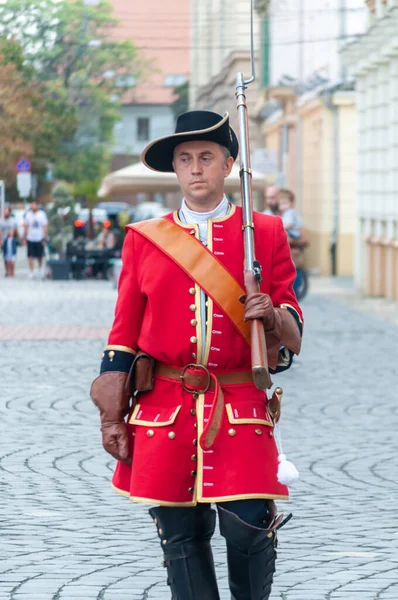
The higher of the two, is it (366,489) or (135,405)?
(135,405)

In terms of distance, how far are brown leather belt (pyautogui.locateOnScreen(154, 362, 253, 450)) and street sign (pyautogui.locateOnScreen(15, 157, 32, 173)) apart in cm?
2247

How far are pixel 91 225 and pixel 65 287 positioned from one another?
8248 mm

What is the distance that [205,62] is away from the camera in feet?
194

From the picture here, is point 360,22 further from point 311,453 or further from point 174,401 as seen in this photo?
point 174,401

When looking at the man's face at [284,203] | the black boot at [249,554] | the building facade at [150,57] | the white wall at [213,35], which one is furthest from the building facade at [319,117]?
the black boot at [249,554]

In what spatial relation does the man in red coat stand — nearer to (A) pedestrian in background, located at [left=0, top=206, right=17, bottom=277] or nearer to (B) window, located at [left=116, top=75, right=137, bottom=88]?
(A) pedestrian in background, located at [left=0, top=206, right=17, bottom=277]

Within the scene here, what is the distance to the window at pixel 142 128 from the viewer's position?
71375 millimetres

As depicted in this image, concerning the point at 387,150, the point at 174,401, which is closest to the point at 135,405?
the point at 174,401

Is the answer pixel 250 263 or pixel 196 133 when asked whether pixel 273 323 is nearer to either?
pixel 250 263

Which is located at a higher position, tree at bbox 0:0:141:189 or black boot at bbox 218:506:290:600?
tree at bbox 0:0:141:189

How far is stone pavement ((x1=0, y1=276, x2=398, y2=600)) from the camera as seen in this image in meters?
5.62

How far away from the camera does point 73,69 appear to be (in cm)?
3011

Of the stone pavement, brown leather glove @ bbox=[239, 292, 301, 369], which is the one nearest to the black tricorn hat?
brown leather glove @ bbox=[239, 292, 301, 369]

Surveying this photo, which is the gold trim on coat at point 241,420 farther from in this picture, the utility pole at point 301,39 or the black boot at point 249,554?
the utility pole at point 301,39
